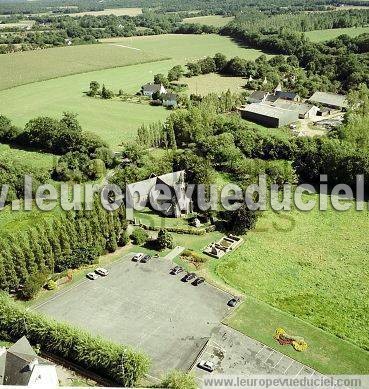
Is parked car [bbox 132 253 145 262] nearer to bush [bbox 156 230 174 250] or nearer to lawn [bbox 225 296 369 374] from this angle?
bush [bbox 156 230 174 250]

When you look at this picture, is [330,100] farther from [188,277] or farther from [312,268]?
[188,277]

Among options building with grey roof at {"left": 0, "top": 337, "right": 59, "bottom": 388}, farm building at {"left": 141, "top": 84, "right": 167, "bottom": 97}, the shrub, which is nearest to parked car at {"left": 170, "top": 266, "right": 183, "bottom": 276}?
the shrub

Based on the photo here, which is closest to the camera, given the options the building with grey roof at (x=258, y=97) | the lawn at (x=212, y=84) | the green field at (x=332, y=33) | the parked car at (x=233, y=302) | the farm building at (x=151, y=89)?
the parked car at (x=233, y=302)

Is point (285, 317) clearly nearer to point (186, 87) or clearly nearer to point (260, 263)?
point (260, 263)

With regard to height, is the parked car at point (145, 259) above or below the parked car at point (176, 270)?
above

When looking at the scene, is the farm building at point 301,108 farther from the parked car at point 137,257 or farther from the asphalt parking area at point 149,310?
the asphalt parking area at point 149,310

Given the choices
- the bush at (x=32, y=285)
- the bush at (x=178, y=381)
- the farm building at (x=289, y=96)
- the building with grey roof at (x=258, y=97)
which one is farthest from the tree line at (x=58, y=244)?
the farm building at (x=289, y=96)

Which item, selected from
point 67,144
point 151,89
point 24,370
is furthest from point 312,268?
point 151,89

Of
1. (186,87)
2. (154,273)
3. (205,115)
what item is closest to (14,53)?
(186,87)
